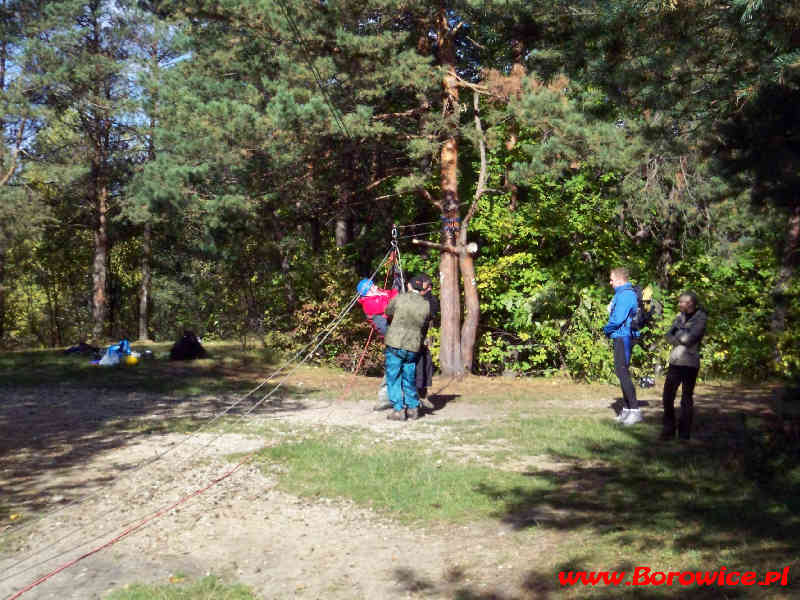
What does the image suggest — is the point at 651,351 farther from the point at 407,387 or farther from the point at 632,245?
the point at 407,387

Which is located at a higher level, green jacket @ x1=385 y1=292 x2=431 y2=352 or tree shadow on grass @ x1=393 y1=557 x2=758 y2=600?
green jacket @ x1=385 y1=292 x2=431 y2=352

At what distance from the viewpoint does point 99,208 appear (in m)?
30.7

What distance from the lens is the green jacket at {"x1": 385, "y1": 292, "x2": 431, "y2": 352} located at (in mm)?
9359

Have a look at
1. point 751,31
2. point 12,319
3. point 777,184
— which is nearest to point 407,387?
point 777,184

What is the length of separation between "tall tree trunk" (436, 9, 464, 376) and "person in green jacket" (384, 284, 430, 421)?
231 inches

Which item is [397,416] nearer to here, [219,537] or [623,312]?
[623,312]

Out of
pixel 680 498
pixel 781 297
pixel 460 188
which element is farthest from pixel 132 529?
pixel 460 188

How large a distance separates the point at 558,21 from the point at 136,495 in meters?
5.22

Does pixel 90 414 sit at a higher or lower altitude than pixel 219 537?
higher

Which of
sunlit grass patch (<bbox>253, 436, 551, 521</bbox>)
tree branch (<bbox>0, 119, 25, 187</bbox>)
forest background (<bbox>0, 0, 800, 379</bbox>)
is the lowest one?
sunlit grass patch (<bbox>253, 436, 551, 521</bbox>)

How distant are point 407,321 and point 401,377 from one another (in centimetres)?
74

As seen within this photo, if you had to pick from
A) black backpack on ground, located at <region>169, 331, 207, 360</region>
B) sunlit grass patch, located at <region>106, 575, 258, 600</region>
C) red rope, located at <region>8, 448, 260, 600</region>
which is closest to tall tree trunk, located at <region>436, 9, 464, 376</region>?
black backpack on ground, located at <region>169, 331, 207, 360</region>

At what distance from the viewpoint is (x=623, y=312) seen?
8.67 meters

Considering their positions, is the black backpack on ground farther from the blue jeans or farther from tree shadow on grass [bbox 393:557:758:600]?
tree shadow on grass [bbox 393:557:758:600]
